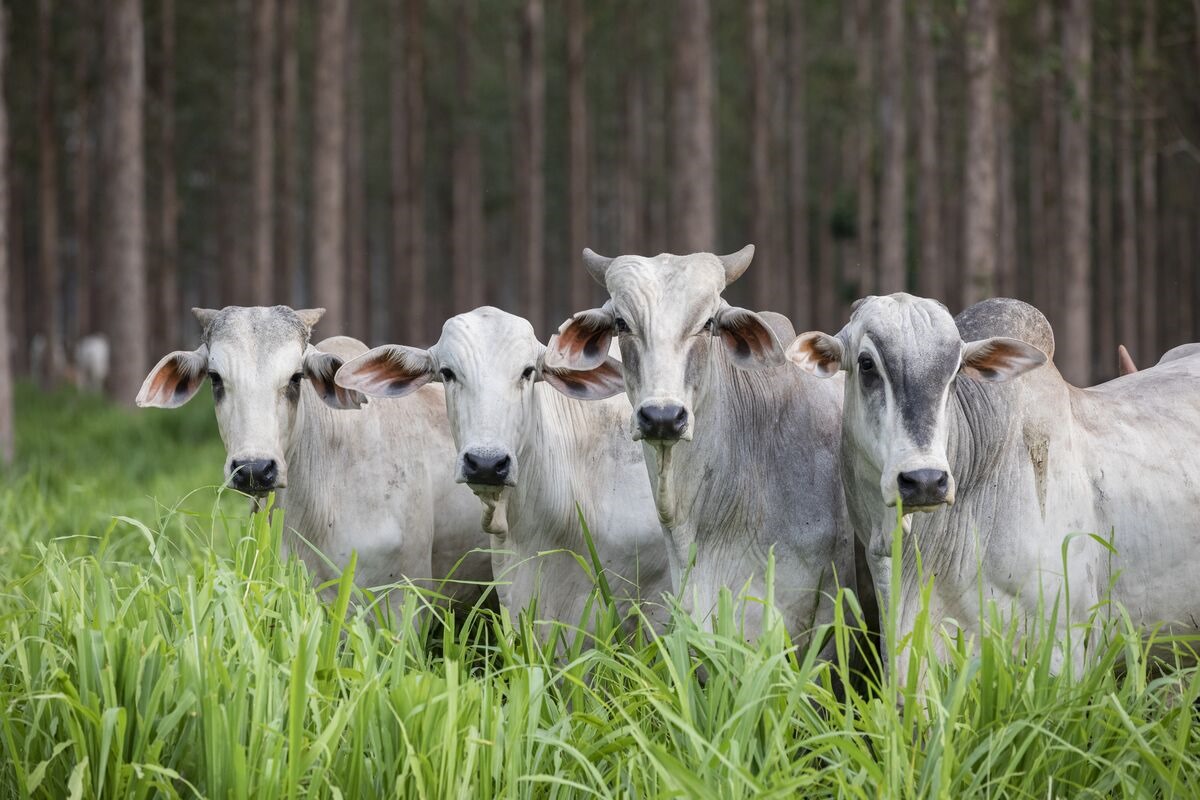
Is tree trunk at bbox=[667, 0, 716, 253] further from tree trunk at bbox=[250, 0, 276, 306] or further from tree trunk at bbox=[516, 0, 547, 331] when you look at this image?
tree trunk at bbox=[516, 0, 547, 331]

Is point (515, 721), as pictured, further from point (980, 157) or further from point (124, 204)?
point (124, 204)

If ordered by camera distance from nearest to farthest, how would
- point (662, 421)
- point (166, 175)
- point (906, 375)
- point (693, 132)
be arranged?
1. point (906, 375)
2. point (662, 421)
3. point (693, 132)
4. point (166, 175)

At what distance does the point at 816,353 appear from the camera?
4.30 m

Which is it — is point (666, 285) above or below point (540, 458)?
above

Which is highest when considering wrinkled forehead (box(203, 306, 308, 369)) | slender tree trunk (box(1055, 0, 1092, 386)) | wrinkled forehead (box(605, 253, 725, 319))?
slender tree trunk (box(1055, 0, 1092, 386))

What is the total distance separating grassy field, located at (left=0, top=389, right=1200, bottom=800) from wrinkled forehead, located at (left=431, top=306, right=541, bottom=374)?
3.02 feet

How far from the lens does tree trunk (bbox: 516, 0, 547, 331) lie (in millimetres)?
20766

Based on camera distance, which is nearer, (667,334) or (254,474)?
(667,334)

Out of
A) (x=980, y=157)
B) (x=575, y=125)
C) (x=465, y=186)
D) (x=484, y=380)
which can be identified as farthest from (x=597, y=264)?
(x=465, y=186)

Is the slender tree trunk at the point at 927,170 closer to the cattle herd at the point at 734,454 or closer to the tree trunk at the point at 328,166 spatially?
the tree trunk at the point at 328,166

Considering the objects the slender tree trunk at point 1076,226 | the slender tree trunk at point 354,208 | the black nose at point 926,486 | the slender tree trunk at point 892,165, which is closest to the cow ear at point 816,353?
the black nose at point 926,486

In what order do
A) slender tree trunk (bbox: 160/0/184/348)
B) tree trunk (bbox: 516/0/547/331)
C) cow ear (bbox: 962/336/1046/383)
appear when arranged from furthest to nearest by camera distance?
slender tree trunk (bbox: 160/0/184/348), tree trunk (bbox: 516/0/547/331), cow ear (bbox: 962/336/1046/383)

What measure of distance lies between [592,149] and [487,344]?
3121 cm

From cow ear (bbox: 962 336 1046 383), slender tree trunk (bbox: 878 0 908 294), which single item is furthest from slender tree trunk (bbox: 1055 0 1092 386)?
cow ear (bbox: 962 336 1046 383)
